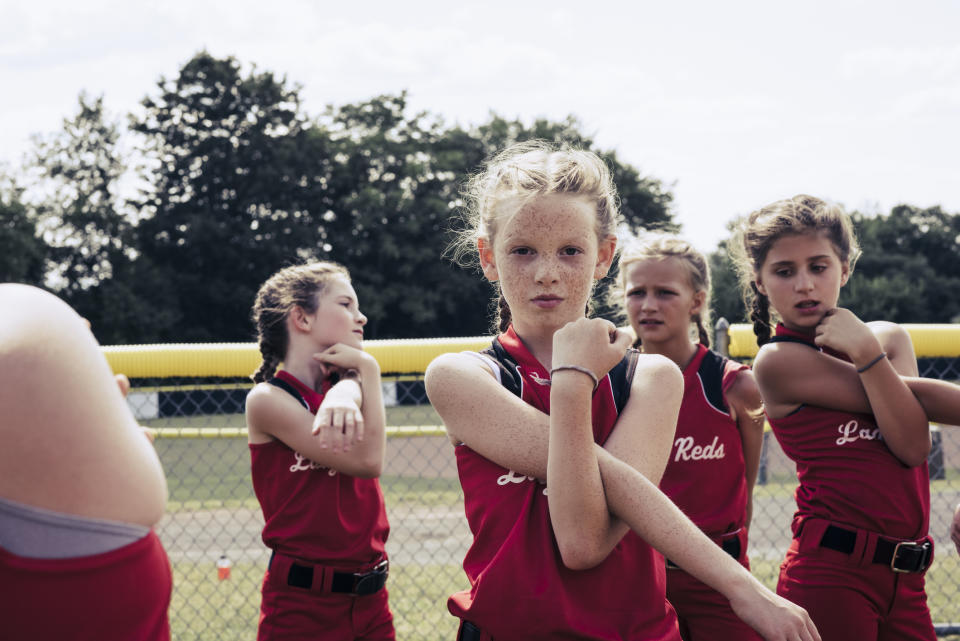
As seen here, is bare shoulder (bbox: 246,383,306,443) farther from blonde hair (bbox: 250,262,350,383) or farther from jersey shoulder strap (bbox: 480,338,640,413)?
jersey shoulder strap (bbox: 480,338,640,413)

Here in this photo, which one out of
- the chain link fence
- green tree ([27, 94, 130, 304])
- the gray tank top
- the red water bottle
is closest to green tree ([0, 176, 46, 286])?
green tree ([27, 94, 130, 304])

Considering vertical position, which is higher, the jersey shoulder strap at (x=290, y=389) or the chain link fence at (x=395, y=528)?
the jersey shoulder strap at (x=290, y=389)

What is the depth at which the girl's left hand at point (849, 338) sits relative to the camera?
2.63 metres

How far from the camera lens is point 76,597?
43.0 inches

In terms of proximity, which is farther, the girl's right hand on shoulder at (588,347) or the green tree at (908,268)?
the green tree at (908,268)

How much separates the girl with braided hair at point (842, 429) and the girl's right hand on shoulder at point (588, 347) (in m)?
1.37

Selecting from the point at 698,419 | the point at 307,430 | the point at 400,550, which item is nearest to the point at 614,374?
the point at 698,419

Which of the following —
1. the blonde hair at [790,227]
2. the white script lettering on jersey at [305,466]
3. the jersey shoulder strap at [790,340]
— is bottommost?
the white script lettering on jersey at [305,466]

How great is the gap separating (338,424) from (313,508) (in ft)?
1.90

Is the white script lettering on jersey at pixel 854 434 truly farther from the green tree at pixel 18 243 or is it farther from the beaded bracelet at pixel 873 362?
the green tree at pixel 18 243

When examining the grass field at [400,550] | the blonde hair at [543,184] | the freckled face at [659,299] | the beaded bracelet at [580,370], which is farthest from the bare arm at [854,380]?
the grass field at [400,550]

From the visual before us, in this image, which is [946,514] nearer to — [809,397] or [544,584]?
[809,397]

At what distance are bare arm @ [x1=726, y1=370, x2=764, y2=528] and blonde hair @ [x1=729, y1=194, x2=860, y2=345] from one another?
306 mm

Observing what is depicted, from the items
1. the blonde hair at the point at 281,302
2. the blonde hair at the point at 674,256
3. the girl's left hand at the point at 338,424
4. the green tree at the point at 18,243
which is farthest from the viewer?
the green tree at the point at 18,243
